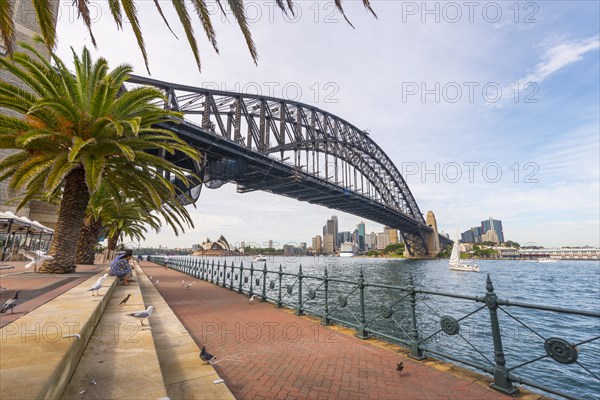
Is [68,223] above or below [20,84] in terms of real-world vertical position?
below

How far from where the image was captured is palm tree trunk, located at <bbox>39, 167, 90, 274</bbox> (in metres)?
12.2

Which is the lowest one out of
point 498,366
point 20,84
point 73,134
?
point 498,366

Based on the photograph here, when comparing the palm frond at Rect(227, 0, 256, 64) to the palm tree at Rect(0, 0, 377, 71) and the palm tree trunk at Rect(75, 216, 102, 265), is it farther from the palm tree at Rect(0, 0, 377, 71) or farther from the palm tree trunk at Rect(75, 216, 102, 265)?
the palm tree trunk at Rect(75, 216, 102, 265)

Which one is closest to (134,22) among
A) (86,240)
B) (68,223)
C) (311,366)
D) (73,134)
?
(311,366)

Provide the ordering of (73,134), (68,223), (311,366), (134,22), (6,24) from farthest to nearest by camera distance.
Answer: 1. (68,223)
2. (73,134)
3. (311,366)
4. (134,22)
5. (6,24)

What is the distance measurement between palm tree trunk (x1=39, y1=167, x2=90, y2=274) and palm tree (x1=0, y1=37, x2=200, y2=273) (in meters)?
0.03

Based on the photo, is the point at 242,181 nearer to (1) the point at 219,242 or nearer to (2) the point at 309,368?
(2) the point at 309,368

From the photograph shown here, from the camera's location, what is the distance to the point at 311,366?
5.02 m

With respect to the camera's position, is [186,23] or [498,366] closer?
[186,23]

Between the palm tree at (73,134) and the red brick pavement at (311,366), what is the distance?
6.43m

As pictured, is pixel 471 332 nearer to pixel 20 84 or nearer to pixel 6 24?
pixel 6 24

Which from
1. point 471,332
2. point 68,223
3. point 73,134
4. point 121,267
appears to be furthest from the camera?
point 471,332

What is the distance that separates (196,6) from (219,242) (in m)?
129

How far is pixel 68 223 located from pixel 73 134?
3.73 meters
